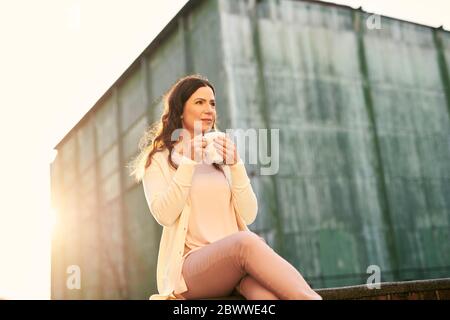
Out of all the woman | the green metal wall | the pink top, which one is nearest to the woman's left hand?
the woman

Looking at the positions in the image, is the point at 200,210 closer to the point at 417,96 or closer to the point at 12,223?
the point at 417,96

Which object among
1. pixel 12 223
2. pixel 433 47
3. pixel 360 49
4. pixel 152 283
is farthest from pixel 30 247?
pixel 433 47

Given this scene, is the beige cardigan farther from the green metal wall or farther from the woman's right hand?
the green metal wall

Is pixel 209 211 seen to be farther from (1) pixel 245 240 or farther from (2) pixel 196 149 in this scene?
(1) pixel 245 240

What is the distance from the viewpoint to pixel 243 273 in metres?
2.47

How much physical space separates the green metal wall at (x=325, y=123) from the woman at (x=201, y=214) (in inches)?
299

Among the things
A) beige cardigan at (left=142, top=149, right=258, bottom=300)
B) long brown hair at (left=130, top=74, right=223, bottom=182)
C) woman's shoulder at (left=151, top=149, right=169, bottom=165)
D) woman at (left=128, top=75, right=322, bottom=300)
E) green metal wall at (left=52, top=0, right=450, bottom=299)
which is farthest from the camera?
green metal wall at (left=52, top=0, right=450, bottom=299)

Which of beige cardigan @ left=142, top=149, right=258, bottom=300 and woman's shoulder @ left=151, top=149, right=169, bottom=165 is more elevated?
woman's shoulder @ left=151, top=149, right=169, bottom=165

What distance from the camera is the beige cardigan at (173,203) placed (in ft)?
8.77

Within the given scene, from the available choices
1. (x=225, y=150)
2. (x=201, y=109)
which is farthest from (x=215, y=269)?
(x=201, y=109)

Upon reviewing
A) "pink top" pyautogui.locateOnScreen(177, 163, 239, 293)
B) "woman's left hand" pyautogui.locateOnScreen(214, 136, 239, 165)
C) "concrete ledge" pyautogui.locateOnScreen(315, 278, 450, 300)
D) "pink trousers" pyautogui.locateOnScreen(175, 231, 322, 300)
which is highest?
"woman's left hand" pyautogui.locateOnScreen(214, 136, 239, 165)

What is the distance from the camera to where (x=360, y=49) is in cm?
1357

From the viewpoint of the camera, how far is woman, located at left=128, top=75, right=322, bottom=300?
2361mm

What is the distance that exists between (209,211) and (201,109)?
0.67 meters
